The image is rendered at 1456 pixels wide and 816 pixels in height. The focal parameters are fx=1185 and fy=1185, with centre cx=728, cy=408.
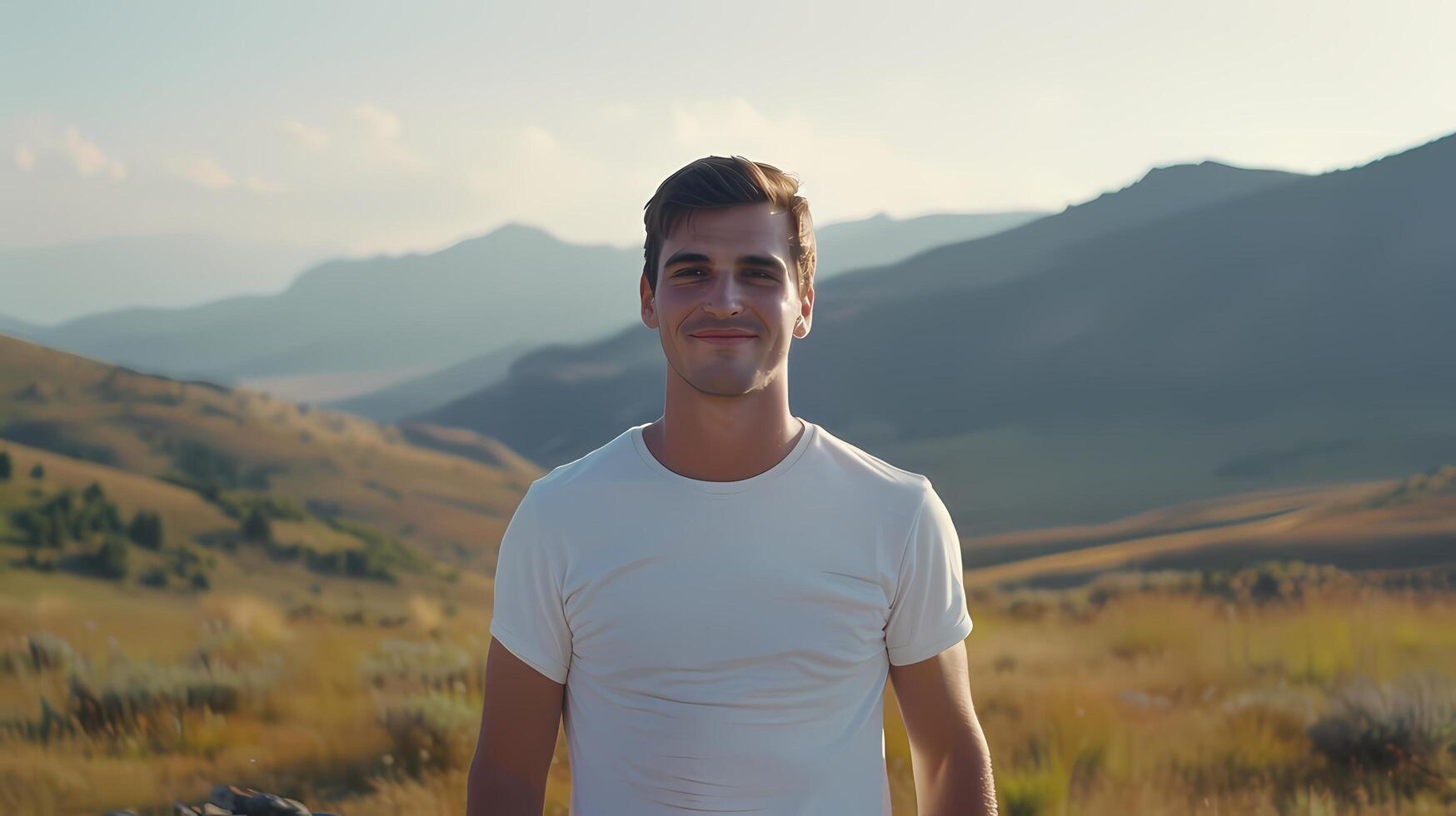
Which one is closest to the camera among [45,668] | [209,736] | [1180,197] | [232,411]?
[209,736]

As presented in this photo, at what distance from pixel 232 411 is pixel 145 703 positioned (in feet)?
104

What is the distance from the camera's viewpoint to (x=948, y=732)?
9.04 ft

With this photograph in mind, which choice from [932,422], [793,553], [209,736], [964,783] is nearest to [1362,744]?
[964,783]

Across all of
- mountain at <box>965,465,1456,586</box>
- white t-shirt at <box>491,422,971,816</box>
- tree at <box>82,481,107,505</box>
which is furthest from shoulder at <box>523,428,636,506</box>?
tree at <box>82,481,107,505</box>

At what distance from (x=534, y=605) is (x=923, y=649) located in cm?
89

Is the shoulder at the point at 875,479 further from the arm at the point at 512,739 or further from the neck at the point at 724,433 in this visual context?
the arm at the point at 512,739

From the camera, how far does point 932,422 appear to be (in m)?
88.4

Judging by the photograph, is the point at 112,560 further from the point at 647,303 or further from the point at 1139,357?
the point at 1139,357

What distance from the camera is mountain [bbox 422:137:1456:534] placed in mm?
64250

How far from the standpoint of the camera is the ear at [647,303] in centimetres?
297

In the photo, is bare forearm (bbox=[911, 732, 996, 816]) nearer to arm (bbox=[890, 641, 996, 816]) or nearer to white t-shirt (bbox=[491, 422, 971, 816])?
arm (bbox=[890, 641, 996, 816])

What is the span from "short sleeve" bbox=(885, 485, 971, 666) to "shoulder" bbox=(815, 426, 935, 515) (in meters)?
0.04

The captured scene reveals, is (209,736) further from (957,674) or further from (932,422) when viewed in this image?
(932,422)

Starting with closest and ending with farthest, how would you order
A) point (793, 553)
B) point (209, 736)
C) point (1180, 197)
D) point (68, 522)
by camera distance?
point (793, 553), point (209, 736), point (68, 522), point (1180, 197)
